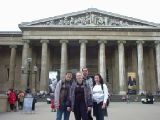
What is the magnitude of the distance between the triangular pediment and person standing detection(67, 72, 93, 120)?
36.1 metres

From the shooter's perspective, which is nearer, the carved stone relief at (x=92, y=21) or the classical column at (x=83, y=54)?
the classical column at (x=83, y=54)

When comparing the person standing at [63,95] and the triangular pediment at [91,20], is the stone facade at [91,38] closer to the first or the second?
the triangular pediment at [91,20]

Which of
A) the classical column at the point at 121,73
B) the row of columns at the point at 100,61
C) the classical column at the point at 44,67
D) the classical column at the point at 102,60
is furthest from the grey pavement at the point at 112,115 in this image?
the classical column at the point at 102,60

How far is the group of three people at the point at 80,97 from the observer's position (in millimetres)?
8234

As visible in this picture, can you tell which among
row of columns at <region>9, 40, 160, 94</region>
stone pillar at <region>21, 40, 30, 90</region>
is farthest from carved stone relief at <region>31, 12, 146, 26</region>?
stone pillar at <region>21, 40, 30, 90</region>

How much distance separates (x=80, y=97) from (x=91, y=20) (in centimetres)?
3673

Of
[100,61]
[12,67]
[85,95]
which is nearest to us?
[85,95]

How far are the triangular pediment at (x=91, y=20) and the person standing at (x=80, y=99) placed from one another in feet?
119


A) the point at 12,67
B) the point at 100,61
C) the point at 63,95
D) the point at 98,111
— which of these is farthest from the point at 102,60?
the point at 63,95

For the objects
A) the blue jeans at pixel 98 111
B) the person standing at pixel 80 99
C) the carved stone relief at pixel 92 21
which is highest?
the carved stone relief at pixel 92 21

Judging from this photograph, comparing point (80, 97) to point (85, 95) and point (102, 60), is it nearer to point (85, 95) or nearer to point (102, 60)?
point (85, 95)

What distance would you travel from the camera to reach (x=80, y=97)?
8.25 meters

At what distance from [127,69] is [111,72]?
301 cm

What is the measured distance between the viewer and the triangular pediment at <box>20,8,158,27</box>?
144 ft
